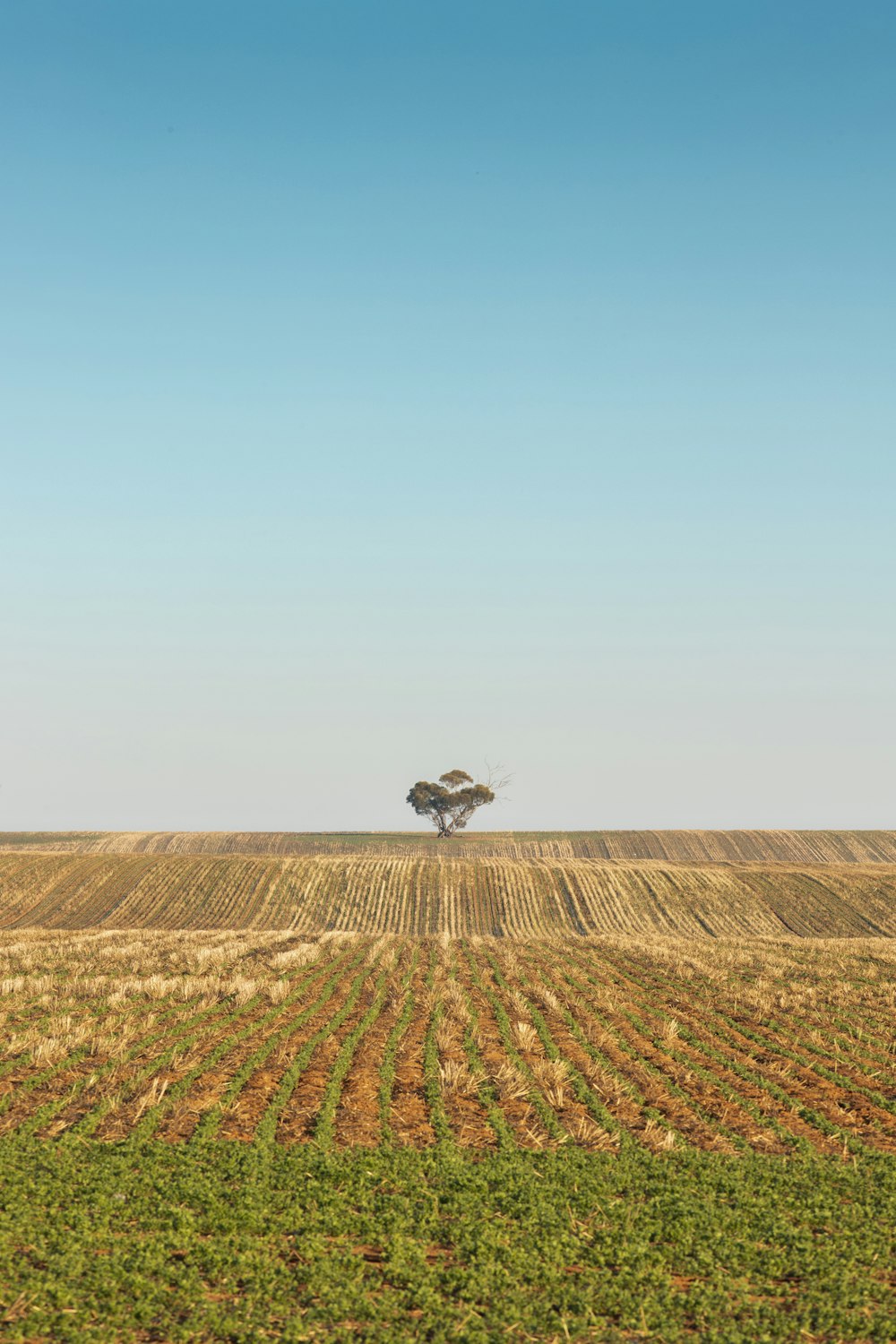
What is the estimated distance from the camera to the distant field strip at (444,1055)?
49.8ft

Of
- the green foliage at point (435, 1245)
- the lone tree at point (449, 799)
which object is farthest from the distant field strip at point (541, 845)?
the green foliage at point (435, 1245)

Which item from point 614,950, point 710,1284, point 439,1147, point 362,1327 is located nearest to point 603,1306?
point 710,1284

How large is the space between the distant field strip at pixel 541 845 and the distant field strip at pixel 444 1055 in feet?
252

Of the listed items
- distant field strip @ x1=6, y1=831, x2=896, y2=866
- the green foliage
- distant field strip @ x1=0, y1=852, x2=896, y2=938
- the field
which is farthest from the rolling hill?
the green foliage

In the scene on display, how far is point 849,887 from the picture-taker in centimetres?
7144

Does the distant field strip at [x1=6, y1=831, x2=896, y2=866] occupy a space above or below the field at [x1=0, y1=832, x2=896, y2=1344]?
above

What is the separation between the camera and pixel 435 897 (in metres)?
72.1

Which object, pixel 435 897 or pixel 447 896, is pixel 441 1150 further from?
pixel 447 896

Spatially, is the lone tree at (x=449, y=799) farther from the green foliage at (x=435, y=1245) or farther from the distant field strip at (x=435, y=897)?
the green foliage at (x=435, y=1245)

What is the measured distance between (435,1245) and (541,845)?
10921cm

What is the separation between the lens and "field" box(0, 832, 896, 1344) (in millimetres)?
9812

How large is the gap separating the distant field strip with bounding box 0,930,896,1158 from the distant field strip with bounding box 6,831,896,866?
7688cm

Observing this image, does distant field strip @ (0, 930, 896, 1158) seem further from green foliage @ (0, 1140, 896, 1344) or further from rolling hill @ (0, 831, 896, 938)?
rolling hill @ (0, 831, 896, 938)

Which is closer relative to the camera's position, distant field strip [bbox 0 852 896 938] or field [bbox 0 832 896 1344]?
field [bbox 0 832 896 1344]
